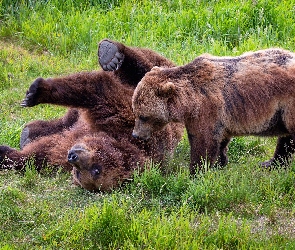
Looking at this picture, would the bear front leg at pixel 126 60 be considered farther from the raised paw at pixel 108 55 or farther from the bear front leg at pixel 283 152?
the bear front leg at pixel 283 152

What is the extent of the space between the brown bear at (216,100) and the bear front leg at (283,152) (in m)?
0.39

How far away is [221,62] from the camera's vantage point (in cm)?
626

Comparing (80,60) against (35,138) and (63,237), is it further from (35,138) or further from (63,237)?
(63,237)

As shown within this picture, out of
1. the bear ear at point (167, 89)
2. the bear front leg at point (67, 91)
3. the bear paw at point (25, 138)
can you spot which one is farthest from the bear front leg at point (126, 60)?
the bear paw at point (25, 138)

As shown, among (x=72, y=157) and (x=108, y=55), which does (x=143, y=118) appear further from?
(x=108, y=55)

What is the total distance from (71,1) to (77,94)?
5229mm

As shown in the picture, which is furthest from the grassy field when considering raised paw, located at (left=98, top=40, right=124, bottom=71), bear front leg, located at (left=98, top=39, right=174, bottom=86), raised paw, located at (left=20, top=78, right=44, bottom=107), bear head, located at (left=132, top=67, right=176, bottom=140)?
raised paw, located at (left=98, top=40, right=124, bottom=71)

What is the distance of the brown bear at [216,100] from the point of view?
5.91 metres

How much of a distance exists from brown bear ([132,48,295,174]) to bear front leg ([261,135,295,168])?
386mm

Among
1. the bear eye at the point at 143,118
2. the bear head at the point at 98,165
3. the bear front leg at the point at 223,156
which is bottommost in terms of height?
the bear front leg at the point at 223,156

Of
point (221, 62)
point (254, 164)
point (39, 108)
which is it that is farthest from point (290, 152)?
point (39, 108)

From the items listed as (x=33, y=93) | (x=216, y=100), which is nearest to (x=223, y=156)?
(x=216, y=100)

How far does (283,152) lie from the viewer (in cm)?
672

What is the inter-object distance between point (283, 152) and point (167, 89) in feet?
5.48
